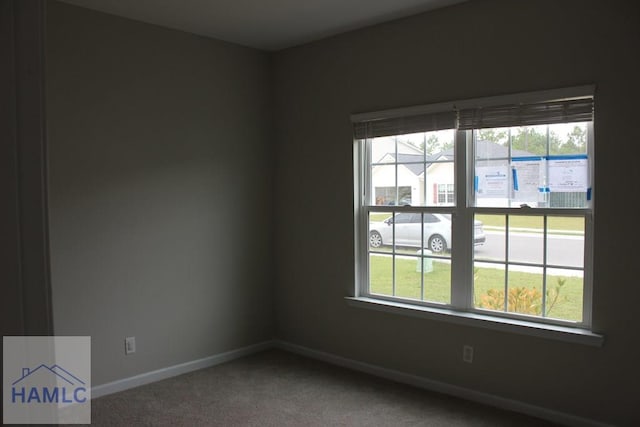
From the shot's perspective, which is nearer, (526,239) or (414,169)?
(526,239)

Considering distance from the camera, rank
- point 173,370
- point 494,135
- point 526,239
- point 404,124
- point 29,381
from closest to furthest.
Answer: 1. point 29,381
2. point 526,239
3. point 494,135
4. point 404,124
5. point 173,370

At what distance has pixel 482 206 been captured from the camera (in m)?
3.40

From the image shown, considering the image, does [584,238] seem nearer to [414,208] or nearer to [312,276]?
[414,208]

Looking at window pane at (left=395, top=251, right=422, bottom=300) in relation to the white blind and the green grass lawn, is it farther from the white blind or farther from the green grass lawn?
the white blind

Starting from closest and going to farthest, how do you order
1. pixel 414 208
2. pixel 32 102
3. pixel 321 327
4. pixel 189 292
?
pixel 32 102 < pixel 414 208 < pixel 189 292 < pixel 321 327

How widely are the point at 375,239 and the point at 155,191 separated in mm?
1776

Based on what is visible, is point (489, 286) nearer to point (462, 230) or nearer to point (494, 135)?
point (462, 230)

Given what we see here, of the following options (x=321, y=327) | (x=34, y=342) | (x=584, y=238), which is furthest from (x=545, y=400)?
(x=34, y=342)

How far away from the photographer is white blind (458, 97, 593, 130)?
2943 mm

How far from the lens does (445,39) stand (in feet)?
11.4

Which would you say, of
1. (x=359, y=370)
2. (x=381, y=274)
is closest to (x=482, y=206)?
(x=381, y=274)

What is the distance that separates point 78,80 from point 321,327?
2710 mm

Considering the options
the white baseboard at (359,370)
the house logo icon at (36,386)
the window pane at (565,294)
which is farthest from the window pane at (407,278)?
the house logo icon at (36,386)

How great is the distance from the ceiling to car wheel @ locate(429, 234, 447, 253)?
1.63m
